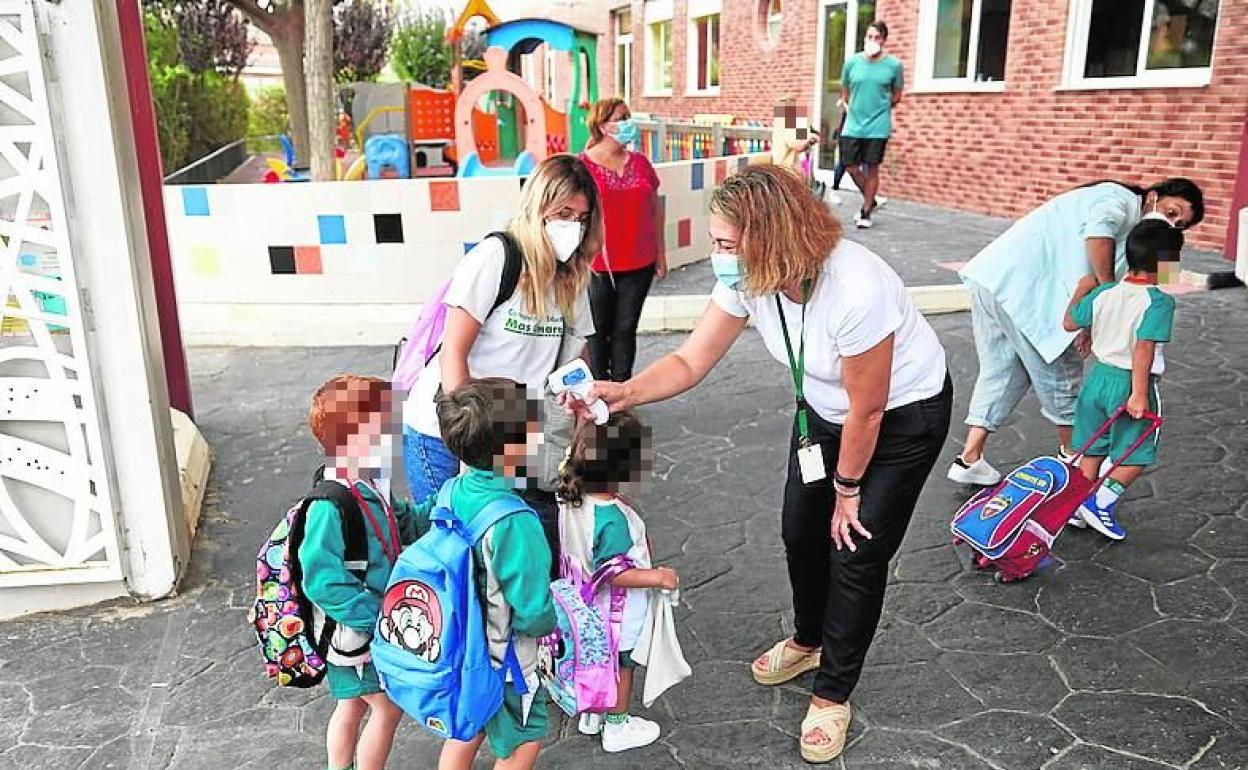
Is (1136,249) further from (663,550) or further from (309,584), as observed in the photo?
→ (309,584)

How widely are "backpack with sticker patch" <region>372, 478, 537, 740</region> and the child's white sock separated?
2.90 metres

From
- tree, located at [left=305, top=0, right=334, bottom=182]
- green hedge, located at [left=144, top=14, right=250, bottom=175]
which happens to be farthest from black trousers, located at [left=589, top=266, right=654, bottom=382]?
green hedge, located at [left=144, top=14, right=250, bottom=175]

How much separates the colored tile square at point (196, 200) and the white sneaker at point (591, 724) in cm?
590

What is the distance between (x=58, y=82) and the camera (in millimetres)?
3182

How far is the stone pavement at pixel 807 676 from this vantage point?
2.86 m

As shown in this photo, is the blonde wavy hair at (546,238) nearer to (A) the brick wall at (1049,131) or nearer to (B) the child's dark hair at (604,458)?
(B) the child's dark hair at (604,458)

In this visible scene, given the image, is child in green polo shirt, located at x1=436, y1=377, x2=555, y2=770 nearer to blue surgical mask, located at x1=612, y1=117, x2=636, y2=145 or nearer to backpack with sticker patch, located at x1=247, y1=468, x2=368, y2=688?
backpack with sticker patch, located at x1=247, y1=468, x2=368, y2=688

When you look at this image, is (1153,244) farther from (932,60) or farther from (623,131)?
(932,60)

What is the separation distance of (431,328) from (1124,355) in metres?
2.57

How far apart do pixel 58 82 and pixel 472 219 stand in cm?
435

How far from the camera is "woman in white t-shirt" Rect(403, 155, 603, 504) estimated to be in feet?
9.52

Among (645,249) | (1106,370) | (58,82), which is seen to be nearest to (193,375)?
(645,249)

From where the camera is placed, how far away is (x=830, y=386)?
261 cm

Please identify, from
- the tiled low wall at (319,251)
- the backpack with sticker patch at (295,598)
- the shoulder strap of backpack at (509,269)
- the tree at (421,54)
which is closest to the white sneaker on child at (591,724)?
the backpack with sticker patch at (295,598)
